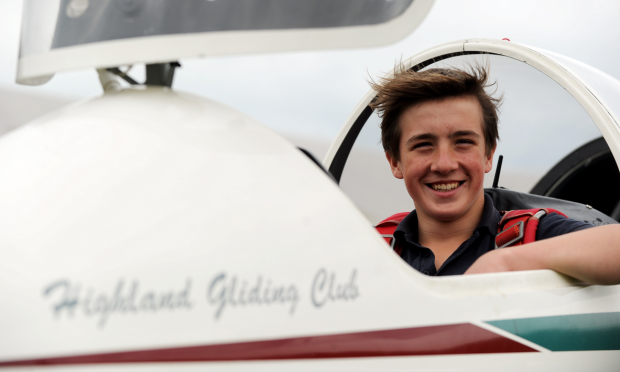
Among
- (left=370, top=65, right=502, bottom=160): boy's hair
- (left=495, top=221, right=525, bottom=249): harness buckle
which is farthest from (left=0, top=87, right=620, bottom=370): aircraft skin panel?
(left=370, top=65, right=502, bottom=160): boy's hair

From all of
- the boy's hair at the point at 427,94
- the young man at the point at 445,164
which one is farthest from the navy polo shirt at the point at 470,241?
the boy's hair at the point at 427,94

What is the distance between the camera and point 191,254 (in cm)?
66

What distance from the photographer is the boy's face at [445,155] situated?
4.96 ft

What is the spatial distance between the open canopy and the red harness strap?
0.83 meters

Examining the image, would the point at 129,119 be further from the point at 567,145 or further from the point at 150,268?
the point at 567,145

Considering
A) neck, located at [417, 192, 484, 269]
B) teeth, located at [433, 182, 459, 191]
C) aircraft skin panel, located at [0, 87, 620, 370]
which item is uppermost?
teeth, located at [433, 182, 459, 191]

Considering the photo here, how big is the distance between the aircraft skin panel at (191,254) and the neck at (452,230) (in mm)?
732

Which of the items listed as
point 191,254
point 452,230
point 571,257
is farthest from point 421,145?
point 191,254

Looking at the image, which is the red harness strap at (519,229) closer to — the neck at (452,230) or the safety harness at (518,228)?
the safety harness at (518,228)

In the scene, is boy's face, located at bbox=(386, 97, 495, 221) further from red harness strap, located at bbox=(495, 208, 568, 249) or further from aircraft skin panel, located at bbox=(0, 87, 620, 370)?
aircraft skin panel, located at bbox=(0, 87, 620, 370)

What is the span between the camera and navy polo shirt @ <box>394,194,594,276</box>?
55.0 inches

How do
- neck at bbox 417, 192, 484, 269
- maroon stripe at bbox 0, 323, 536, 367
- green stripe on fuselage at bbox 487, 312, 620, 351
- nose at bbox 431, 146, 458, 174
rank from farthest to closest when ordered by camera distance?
neck at bbox 417, 192, 484, 269 < nose at bbox 431, 146, 458, 174 < green stripe on fuselage at bbox 487, 312, 620, 351 < maroon stripe at bbox 0, 323, 536, 367

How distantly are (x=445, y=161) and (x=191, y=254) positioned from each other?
1.03 meters

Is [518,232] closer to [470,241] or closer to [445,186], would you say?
[470,241]
